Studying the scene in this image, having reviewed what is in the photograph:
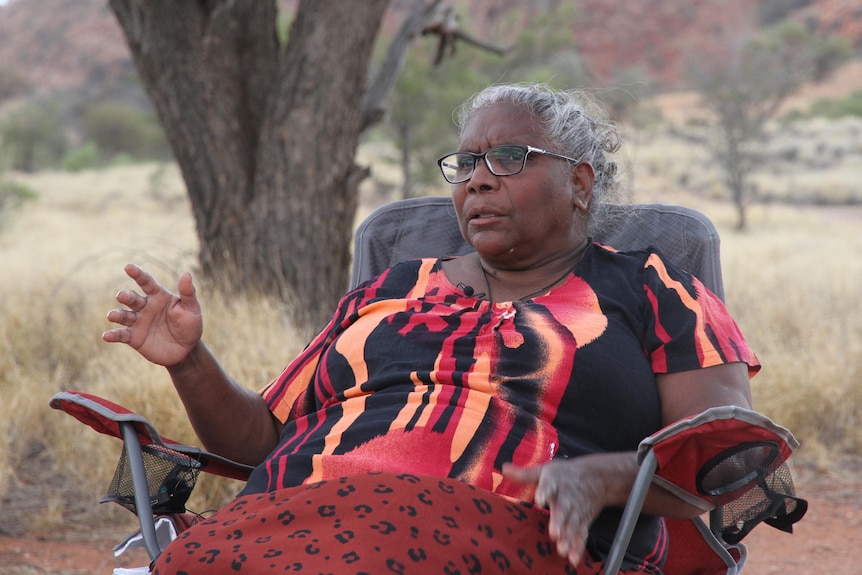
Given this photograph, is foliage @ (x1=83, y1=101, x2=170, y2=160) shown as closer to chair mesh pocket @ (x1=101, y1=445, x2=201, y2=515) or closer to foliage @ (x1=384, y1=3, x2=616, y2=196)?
foliage @ (x1=384, y1=3, x2=616, y2=196)

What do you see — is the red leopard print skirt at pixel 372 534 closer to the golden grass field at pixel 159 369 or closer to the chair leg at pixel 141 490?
the chair leg at pixel 141 490

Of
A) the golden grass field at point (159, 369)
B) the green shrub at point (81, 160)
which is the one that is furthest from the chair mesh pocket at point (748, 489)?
the green shrub at point (81, 160)

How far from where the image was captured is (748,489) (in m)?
2.06

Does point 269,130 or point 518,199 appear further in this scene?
point 269,130

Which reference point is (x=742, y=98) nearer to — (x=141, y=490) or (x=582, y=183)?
(x=582, y=183)

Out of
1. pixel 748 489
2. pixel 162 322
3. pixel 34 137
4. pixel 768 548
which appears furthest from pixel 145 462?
pixel 34 137

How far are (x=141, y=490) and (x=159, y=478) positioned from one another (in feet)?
0.41

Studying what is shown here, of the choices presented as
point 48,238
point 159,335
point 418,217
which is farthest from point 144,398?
point 48,238

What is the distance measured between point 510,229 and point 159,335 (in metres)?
0.92

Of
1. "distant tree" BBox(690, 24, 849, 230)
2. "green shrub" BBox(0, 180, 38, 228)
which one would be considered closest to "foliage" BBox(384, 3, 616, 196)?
"distant tree" BBox(690, 24, 849, 230)

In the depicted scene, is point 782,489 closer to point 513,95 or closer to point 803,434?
point 513,95

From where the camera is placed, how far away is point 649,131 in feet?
103

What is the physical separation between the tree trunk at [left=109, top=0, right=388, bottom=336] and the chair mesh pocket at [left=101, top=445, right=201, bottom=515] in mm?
2855

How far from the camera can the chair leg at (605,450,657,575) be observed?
1906 millimetres
